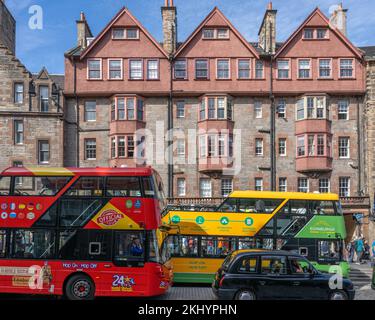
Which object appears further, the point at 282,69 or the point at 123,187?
the point at 282,69

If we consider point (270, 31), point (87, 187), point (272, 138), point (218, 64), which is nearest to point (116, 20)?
point (218, 64)

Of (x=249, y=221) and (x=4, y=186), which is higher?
(x=4, y=186)

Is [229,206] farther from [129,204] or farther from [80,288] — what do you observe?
[80,288]

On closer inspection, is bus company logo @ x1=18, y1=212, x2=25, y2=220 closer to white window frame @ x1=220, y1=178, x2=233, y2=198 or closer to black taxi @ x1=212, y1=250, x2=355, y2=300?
black taxi @ x1=212, y1=250, x2=355, y2=300

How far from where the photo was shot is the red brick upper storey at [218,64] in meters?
36.8

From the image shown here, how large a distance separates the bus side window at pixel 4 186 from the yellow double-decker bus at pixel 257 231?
7.37 m

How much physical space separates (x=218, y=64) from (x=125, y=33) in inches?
310

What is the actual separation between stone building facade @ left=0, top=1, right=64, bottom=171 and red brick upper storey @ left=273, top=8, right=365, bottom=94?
58.2ft

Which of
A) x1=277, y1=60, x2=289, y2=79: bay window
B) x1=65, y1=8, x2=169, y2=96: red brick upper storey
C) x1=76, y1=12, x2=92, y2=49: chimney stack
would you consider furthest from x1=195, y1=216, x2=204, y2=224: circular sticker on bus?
x1=76, y1=12, x2=92, y2=49: chimney stack

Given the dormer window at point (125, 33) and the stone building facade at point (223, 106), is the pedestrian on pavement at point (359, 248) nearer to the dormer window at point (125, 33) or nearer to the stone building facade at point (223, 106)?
the stone building facade at point (223, 106)

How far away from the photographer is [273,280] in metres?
14.4

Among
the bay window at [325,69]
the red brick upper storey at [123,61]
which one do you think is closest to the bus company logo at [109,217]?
the red brick upper storey at [123,61]

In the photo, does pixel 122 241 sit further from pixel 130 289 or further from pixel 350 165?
pixel 350 165
